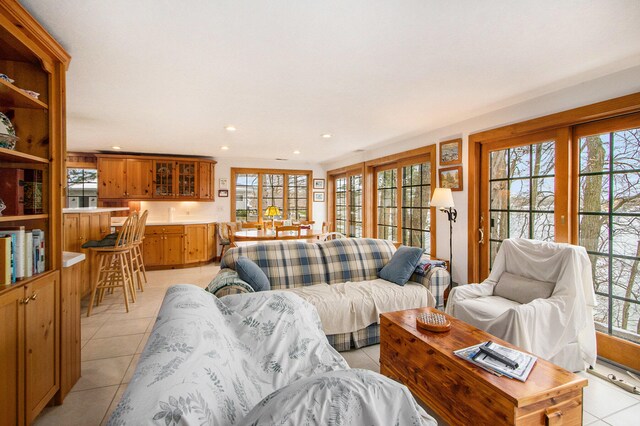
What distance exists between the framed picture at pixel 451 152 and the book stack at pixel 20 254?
3968mm

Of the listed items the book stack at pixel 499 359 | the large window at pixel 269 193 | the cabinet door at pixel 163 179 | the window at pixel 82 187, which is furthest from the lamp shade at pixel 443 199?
the window at pixel 82 187

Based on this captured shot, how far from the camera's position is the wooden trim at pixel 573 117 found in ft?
7.76

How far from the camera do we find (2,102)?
1826 millimetres

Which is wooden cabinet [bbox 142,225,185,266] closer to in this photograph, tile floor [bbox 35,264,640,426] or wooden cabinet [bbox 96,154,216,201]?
wooden cabinet [bbox 96,154,216,201]

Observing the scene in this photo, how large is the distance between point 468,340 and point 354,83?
2.10 metres

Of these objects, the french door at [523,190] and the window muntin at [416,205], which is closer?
the french door at [523,190]

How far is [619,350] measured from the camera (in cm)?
250

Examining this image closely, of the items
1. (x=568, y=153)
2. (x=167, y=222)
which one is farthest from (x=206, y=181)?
(x=568, y=153)

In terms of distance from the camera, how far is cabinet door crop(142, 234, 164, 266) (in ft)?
19.0

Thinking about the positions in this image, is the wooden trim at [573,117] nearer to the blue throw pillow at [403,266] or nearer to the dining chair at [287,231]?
the blue throw pillow at [403,266]

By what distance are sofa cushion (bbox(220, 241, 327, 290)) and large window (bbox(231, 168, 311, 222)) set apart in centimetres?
369

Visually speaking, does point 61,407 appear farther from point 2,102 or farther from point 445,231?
point 445,231

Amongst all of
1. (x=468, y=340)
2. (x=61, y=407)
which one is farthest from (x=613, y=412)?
(x=61, y=407)

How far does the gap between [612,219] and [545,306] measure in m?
1.03
